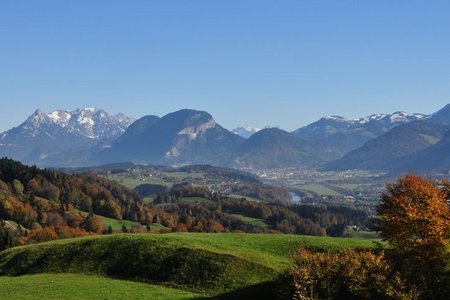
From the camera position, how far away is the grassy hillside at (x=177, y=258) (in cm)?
5244

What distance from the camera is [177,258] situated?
57031 mm

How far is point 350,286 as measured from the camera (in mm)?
35719

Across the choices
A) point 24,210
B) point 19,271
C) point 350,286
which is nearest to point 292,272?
point 350,286

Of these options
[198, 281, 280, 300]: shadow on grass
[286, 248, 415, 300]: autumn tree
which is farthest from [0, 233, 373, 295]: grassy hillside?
[286, 248, 415, 300]: autumn tree

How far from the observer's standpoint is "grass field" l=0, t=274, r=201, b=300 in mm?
46091

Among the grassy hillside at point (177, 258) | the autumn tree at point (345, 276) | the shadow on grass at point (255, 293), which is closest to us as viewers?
the autumn tree at point (345, 276)

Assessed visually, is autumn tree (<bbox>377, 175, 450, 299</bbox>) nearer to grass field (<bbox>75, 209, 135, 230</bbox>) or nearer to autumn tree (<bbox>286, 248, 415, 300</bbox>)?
autumn tree (<bbox>286, 248, 415, 300</bbox>)

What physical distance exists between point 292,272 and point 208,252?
19.9 meters

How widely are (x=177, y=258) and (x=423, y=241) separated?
95.4ft

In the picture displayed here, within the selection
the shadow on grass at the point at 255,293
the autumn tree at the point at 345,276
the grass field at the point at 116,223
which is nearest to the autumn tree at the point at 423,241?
the autumn tree at the point at 345,276

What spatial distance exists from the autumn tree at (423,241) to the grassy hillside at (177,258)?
15.6m

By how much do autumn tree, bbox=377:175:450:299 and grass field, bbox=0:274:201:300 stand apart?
19388mm

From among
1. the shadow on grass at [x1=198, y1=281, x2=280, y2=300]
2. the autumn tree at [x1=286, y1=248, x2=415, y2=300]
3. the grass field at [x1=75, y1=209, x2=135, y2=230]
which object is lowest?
the grass field at [x1=75, y1=209, x2=135, y2=230]

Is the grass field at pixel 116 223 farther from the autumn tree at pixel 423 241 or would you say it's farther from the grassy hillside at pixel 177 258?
the autumn tree at pixel 423 241
